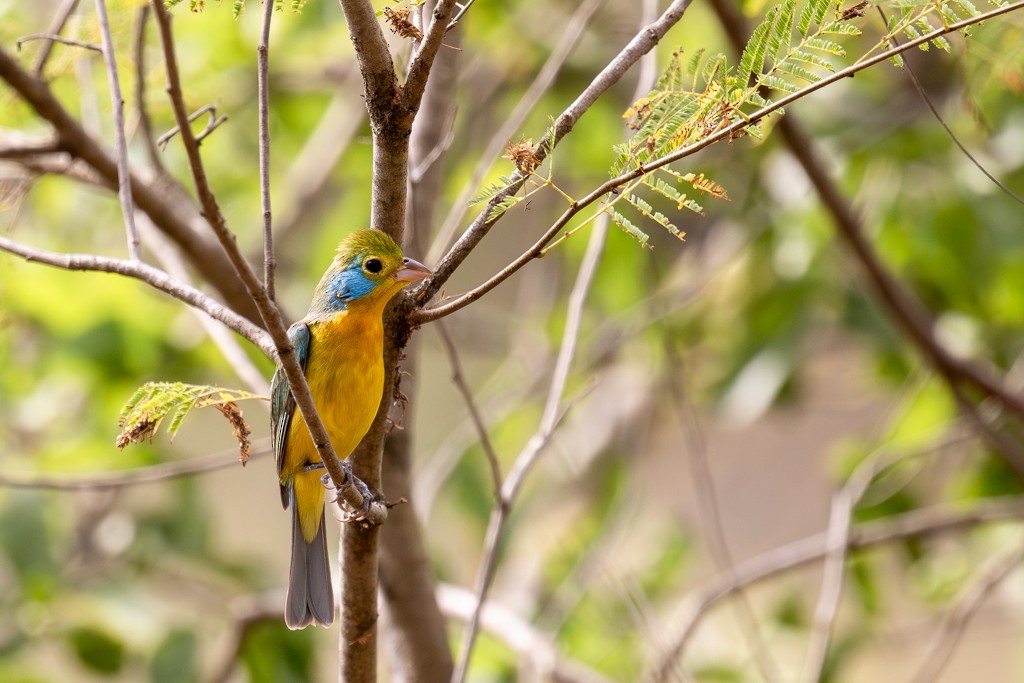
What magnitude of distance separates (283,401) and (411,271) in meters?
0.44

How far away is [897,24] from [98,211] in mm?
A: 3970

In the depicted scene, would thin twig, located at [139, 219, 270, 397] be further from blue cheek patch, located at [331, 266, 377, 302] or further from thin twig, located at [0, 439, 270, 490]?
blue cheek patch, located at [331, 266, 377, 302]

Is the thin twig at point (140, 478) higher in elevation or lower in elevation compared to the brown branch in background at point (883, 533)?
higher

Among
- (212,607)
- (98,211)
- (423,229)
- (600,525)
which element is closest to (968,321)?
(600,525)

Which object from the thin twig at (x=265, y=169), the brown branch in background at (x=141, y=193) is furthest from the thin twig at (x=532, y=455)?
the thin twig at (x=265, y=169)

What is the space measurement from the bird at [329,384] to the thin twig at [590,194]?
1.20 feet

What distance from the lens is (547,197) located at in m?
5.99

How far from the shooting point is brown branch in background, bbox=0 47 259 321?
2.51 meters

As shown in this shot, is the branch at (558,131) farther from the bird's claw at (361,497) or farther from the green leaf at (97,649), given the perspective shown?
the green leaf at (97,649)

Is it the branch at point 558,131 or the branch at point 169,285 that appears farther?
the branch at point 169,285

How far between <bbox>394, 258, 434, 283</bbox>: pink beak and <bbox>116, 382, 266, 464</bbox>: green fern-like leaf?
0.52 m

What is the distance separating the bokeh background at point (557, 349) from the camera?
381 cm

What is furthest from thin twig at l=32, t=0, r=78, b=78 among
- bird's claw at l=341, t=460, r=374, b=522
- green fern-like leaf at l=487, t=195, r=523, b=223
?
green fern-like leaf at l=487, t=195, r=523, b=223

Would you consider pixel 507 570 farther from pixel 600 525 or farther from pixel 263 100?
pixel 263 100
